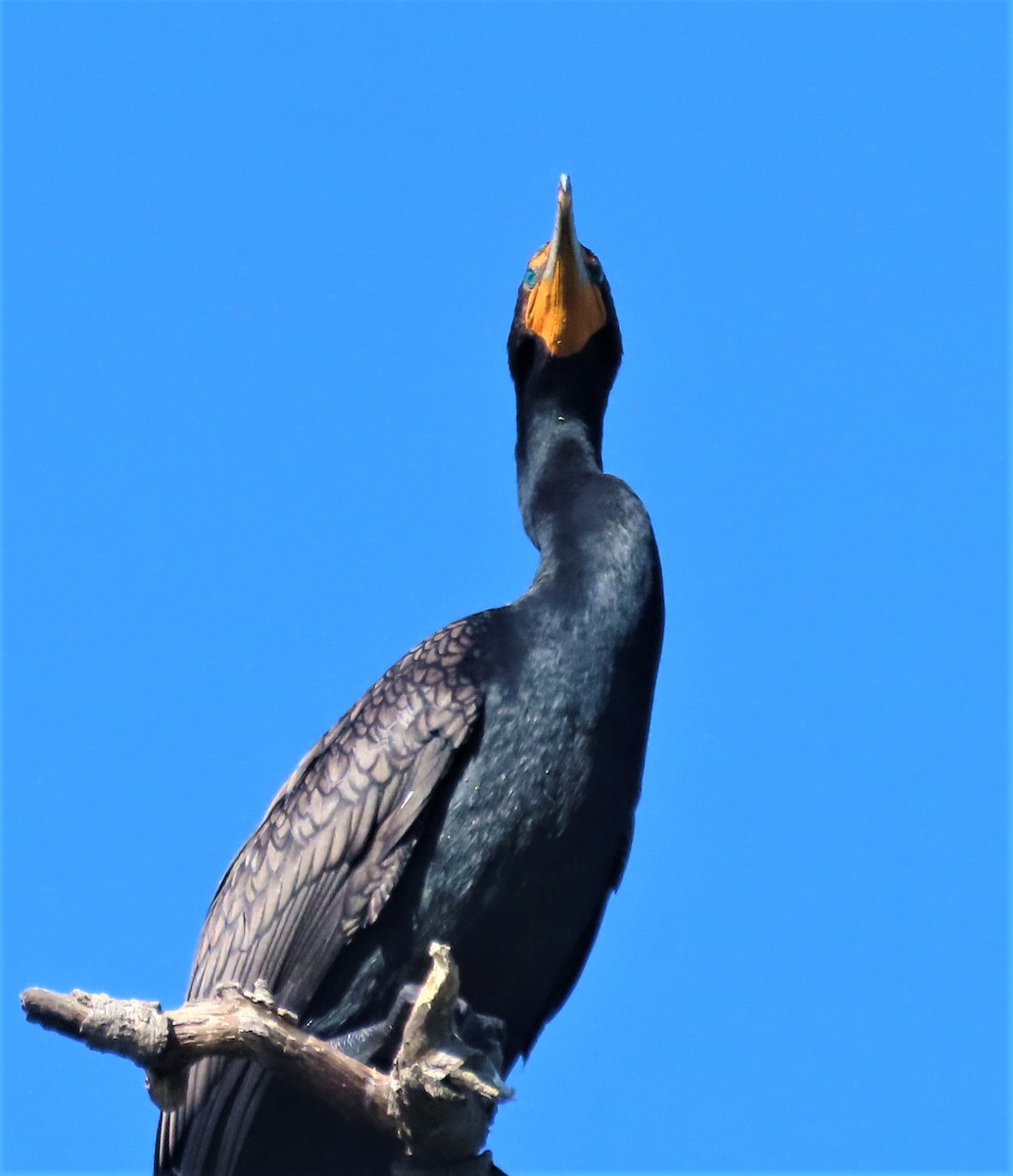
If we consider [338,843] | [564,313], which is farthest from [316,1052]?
[564,313]

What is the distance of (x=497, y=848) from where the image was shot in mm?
6414

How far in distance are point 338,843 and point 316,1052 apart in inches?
57.4

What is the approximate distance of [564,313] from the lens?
815 cm

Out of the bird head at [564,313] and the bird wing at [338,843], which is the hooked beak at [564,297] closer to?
the bird head at [564,313]

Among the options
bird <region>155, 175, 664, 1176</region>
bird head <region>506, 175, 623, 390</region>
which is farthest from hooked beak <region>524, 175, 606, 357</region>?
bird <region>155, 175, 664, 1176</region>

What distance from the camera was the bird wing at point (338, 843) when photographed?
6.48 meters

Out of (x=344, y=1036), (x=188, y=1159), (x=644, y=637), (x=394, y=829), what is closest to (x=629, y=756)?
(x=644, y=637)

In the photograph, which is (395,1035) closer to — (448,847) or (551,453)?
(448,847)

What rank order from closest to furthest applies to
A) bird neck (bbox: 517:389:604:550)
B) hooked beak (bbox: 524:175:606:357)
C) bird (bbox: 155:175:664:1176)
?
bird (bbox: 155:175:664:1176), bird neck (bbox: 517:389:604:550), hooked beak (bbox: 524:175:606:357)

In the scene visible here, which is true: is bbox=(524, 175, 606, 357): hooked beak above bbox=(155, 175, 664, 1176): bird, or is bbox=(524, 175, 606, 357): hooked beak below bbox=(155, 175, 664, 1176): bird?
above

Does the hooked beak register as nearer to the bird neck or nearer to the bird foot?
the bird neck

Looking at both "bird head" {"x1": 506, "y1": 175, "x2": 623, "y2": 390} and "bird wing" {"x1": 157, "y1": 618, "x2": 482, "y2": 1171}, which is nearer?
"bird wing" {"x1": 157, "y1": 618, "x2": 482, "y2": 1171}

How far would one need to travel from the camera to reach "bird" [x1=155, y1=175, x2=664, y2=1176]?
6438mm

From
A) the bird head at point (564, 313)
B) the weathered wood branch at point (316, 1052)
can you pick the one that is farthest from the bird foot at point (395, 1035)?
the bird head at point (564, 313)
